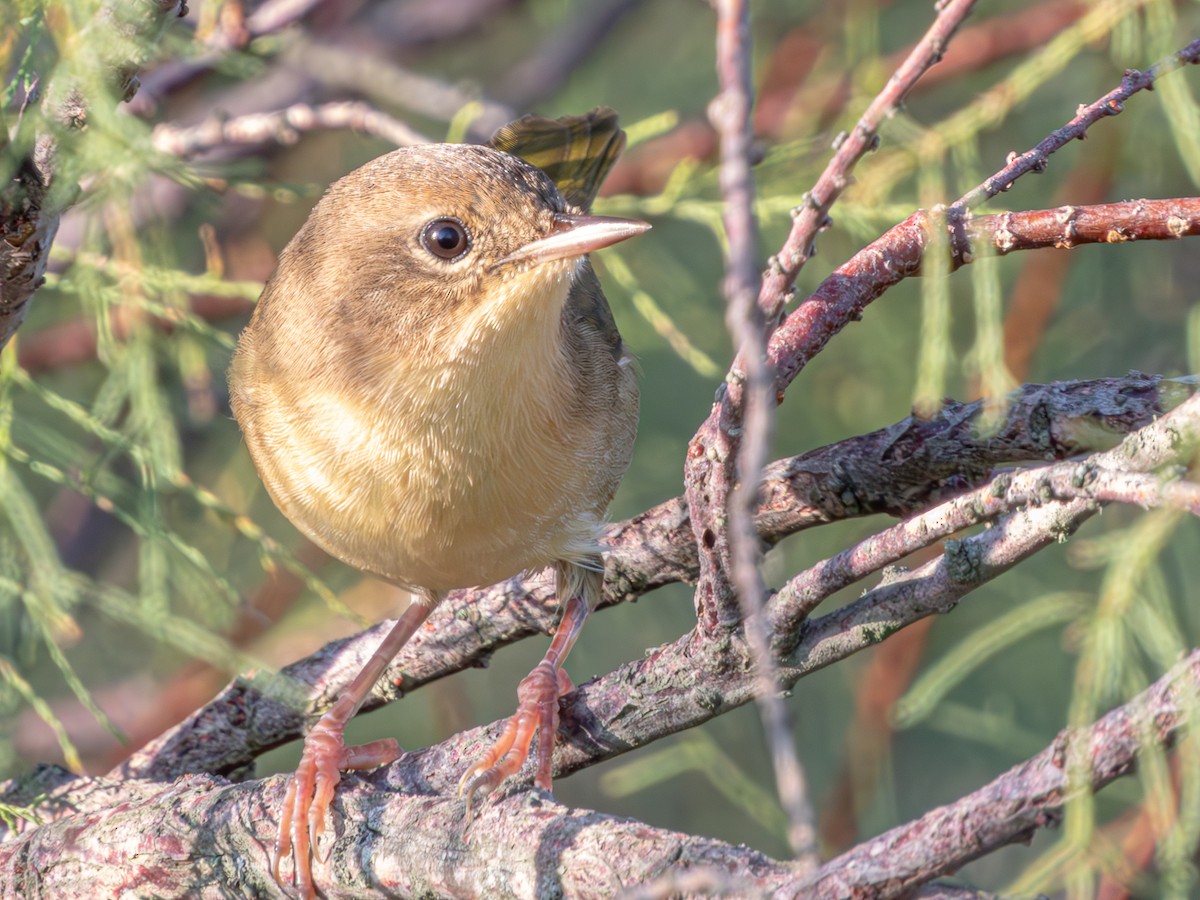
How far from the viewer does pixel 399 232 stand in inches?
117

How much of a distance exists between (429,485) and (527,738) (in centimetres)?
59

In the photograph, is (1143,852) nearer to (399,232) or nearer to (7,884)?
(399,232)

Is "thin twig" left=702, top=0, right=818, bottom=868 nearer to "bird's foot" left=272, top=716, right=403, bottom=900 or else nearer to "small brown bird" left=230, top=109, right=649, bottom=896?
"small brown bird" left=230, top=109, right=649, bottom=896

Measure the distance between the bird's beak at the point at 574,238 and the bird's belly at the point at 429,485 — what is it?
13.8 inches

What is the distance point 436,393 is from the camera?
2.83 metres

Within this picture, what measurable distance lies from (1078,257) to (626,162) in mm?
1869

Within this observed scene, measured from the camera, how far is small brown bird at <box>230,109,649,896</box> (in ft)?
9.27

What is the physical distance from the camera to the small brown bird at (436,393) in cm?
283

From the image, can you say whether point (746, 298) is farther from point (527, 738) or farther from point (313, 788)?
point (313, 788)

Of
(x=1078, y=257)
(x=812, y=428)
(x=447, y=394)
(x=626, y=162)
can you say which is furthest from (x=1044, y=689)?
(x=447, y=394)

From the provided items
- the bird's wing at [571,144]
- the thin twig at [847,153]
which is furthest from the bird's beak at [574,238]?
the bird's wing at [571,144]

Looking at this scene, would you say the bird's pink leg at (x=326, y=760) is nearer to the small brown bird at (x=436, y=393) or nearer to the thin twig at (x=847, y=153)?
the small brown bird at (x=436, y=393)

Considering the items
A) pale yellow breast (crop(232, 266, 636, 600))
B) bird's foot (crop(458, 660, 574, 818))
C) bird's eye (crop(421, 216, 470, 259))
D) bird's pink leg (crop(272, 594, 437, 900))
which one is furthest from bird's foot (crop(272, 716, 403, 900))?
bird's eye (crop(421, 216, 470, 259))

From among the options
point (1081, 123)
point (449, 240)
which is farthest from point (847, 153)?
point (449, 240)
